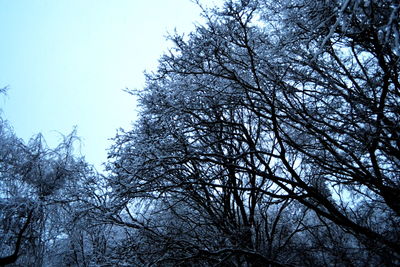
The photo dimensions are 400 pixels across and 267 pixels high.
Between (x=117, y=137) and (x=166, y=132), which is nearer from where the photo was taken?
(x=166, y=132)

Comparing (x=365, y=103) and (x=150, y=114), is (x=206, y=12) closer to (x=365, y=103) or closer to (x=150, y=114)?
(x=150, y=114)

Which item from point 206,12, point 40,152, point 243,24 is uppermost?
point 40,152

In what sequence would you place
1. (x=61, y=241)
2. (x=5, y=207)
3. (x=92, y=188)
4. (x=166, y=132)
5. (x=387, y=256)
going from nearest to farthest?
(x=387, y=256) < (x=166, y=132) < (x=92, y=188) < (x=5, y=207) < (x=61, y=241)

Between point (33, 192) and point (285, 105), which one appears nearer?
point (285, 105)

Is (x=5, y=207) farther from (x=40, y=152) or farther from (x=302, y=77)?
(x=302, y=77)

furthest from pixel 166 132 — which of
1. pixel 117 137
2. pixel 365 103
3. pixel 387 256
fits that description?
pixel 387 256

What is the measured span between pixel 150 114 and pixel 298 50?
2.66 meters

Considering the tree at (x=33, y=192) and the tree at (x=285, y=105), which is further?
the tree at (x=33, y=192)

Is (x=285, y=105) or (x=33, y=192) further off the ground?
(x=33, y=192)

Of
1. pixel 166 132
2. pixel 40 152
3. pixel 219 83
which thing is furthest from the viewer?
pixel 40 152

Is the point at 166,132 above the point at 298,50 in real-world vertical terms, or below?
below

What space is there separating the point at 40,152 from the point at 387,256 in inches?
334

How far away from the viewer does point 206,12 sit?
11.9 ft

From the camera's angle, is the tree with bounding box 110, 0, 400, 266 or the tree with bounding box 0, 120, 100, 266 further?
the tree with bounding box 0, 120, 100, 266
